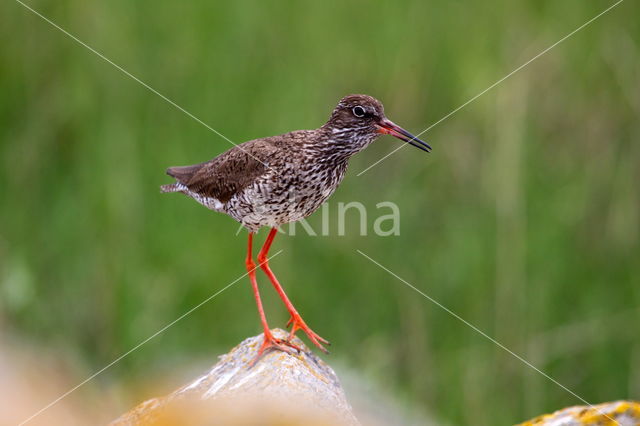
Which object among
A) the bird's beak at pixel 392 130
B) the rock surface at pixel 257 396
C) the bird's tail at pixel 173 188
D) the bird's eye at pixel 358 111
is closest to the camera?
the rock surface at pixel 257 396

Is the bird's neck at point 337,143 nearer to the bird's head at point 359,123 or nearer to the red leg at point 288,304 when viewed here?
the bird's head at point 359,123

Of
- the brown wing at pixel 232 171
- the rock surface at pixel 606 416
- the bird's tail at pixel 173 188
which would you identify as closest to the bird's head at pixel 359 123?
the brown wing at pixel 232 171

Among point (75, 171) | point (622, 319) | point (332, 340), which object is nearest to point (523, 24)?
point (622, 319)

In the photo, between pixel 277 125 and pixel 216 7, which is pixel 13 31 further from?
pixel 277 125

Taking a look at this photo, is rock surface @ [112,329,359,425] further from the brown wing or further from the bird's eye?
the bird's eye

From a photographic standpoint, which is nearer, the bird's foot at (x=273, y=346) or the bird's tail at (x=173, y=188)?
the bird's foot at (x=273, y=346)

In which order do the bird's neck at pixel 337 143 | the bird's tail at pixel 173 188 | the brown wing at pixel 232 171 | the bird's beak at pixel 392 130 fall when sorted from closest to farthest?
the bird's beak at pixel 392 130 < the bird's neck at pixel 337 143 < the brown wing at pixel 232 171 < the bird's tail at pixel 173 188

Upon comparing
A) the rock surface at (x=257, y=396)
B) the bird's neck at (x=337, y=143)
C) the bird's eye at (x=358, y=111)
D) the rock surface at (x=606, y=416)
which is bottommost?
the rock surface at (x=606, y=416)

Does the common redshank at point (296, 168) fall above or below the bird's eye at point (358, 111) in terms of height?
below
